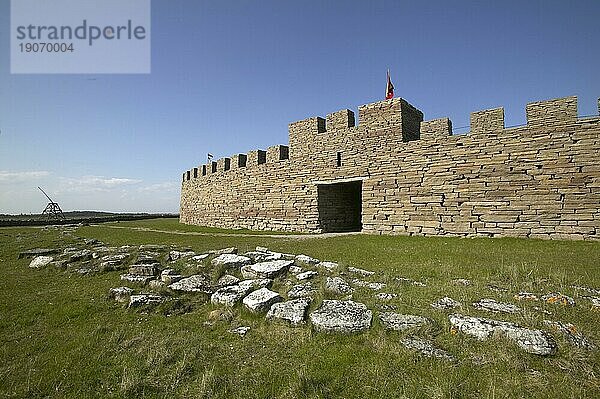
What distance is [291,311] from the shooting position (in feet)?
16.7

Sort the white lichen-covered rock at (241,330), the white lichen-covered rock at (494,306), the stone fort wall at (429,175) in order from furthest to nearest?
the stone fort wall at (429,175), the white lichen-covered rock at (494,306), the white lichen-covered rock at (241,330)

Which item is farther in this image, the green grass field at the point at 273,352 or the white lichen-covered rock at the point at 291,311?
the white lichen-covered rock at the point at 291,311

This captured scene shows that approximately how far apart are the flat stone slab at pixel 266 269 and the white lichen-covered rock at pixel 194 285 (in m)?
0.84

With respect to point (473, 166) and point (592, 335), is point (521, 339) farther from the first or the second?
point (473, 166)

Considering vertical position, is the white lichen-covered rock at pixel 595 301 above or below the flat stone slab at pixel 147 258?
below

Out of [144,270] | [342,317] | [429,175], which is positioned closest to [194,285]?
[144,270]

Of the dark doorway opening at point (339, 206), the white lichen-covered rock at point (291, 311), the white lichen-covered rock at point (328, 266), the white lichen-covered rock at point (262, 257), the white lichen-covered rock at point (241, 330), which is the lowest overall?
the white lichen-covered rock at point (241, 330)

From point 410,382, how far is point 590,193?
10.9 meters

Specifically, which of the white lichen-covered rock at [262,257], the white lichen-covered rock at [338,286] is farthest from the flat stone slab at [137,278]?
the white lichen-covered rock at [338,286]

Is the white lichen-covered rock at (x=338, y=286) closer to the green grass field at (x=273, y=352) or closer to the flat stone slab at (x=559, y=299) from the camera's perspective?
the green grass field at (x=273, y=352)

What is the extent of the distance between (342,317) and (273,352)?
1129 millimetres

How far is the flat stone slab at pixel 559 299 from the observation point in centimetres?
495

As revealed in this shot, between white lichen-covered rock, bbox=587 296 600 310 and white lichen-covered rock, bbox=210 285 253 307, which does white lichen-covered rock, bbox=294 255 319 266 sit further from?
white lichen-covered rock, bbox=587 296 600 310

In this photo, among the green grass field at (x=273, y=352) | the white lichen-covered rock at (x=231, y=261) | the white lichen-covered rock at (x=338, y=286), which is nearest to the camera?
the green grass field at (x=273, y=352)
